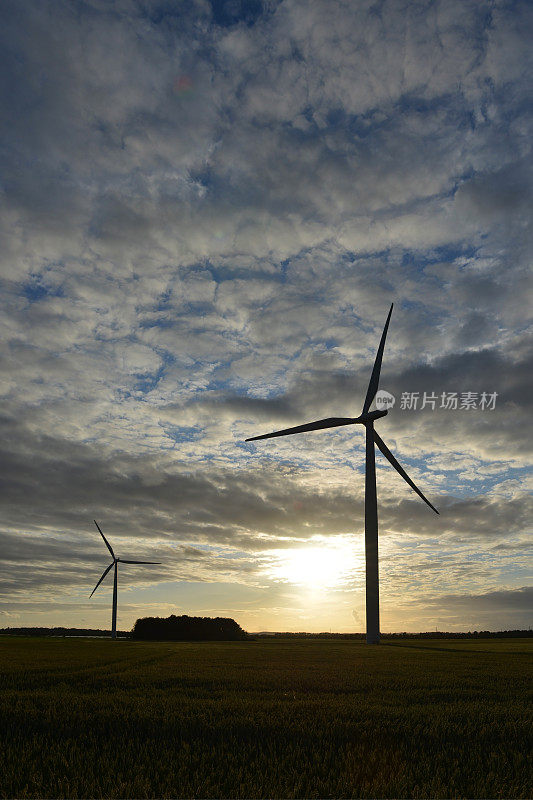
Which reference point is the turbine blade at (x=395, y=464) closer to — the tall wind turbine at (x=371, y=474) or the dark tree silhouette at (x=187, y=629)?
the tall wind turbine at (x=371, y=474)

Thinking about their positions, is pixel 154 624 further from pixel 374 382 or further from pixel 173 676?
pixel 173 676

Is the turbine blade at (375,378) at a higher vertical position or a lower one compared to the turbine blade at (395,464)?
higher

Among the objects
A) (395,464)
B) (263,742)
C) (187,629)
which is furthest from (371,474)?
(187,629)

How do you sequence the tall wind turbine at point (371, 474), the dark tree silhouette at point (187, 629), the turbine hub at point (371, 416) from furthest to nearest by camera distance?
the dark tree silhouette at point (187, 629) → the turbine hub at point (371, 416) → the tall wind turbine at point (371, 474)

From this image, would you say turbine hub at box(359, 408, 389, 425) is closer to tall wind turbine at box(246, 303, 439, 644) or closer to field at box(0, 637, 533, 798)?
tall wind turbine at box(246, 303, 439, 644)

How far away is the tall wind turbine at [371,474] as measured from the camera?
225 ft

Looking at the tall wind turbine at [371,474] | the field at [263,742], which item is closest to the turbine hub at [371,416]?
the tall wind turbine at [371,474]

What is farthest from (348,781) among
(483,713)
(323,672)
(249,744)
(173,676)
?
(323,672)

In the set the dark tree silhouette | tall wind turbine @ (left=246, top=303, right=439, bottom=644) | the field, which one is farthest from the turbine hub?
the dark tree silhouette

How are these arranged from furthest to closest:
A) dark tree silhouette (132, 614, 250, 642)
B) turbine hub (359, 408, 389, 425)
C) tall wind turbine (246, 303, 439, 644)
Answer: dark tree silhouette (132, 614, 250, 642)
turbine hub (359, 408, 389, 425)
tall wind turbine (246, 303, 439, 644)

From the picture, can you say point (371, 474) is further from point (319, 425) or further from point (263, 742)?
point (263, 742)

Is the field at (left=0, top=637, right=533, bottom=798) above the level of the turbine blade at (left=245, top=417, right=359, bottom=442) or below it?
below

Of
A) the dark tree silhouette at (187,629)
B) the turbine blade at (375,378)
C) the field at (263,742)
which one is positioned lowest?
the dark tree silhouette at (187,629)

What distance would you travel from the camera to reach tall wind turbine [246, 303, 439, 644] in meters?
68.6
